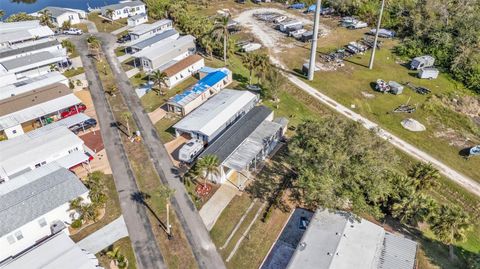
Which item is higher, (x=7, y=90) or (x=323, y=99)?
(x=7, y=90)

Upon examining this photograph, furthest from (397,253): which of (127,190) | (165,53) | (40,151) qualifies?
(165,53)

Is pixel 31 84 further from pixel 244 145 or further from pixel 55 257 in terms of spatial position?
pixel 244 145

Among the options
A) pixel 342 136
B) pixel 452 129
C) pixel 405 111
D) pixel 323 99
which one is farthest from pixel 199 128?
pixel 452 129

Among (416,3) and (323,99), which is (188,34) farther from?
(416,3)

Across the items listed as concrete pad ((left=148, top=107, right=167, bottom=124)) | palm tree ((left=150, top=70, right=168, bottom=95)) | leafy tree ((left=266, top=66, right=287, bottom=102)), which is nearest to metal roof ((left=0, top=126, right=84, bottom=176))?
concrete pad ((left=148, top=107, right=167, bottom=124))

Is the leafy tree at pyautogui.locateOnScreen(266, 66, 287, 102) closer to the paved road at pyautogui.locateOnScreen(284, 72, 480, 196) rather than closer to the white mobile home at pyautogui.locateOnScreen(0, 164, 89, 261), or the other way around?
the paved road at pyautogui.locateOnScreen(284, 72, 480, 196)

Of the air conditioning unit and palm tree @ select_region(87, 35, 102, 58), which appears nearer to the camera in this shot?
the air conditioning unit

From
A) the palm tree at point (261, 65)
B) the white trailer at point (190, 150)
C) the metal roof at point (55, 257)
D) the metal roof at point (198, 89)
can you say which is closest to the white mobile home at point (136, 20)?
the metal roof at point (198, 89)

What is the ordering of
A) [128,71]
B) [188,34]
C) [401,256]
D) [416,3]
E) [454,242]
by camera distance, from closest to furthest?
[401,256] → [454,242] → [128,71] → [188,34] → [416,3]
